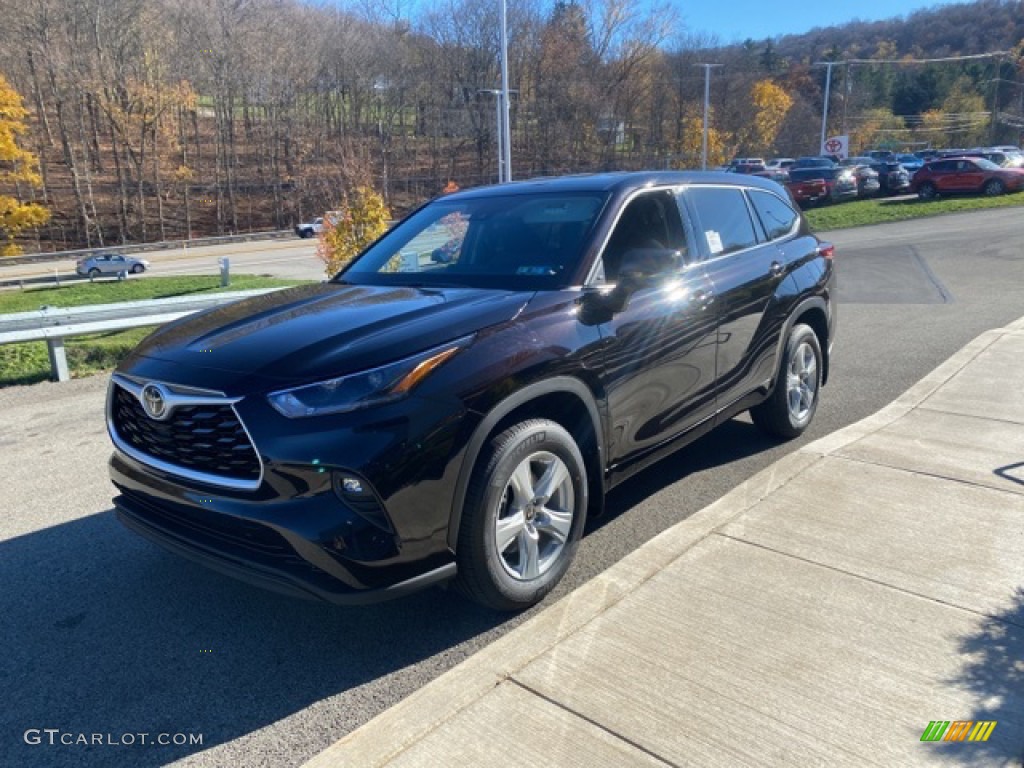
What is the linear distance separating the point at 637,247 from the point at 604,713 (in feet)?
7.79

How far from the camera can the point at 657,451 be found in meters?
4.03

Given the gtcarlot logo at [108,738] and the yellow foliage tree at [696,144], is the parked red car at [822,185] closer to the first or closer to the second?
the gtcarlot logo at [108,738]

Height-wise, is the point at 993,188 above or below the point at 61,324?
above

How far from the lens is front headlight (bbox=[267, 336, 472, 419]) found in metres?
2.72

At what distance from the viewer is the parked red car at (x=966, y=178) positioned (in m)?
28.9

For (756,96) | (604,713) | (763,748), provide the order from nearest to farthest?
(763,748) → (604,713) → (756,96)

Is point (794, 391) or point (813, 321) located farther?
point (813, 321)

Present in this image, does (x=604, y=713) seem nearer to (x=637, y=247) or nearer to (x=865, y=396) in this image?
(x=637, y=247)

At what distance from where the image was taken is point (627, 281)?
3635 millimetres

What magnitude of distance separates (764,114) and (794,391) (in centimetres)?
8049

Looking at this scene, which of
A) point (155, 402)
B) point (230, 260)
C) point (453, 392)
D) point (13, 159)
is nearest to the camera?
point (453, 392)

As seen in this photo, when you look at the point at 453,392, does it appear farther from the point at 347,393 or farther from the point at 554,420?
the point at 554,420

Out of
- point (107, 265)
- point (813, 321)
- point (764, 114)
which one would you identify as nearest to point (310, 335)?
point (813, 321)

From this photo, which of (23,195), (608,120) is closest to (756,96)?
(608,120)
